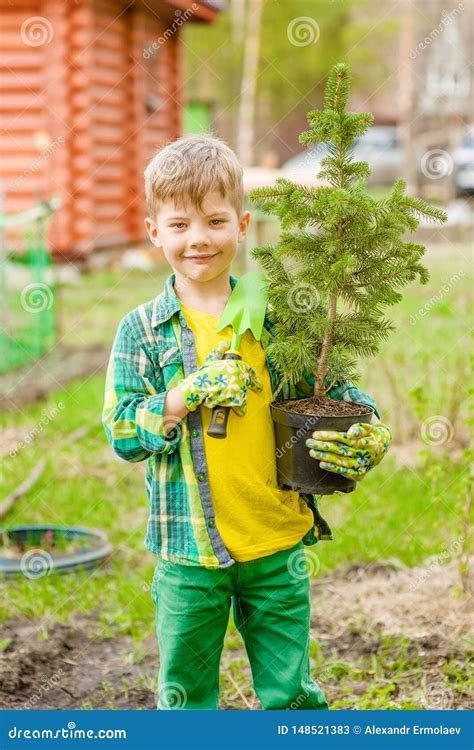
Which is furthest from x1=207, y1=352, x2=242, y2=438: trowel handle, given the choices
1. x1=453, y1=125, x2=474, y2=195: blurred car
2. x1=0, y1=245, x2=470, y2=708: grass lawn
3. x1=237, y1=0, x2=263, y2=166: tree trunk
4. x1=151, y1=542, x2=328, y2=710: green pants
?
x1=237, y1=0, x2=263, y2=166: tree trunk

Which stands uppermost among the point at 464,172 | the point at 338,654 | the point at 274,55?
the point at 274,55

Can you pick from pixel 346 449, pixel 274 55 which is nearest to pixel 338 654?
pixel 346 449

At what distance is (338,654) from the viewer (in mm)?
3412

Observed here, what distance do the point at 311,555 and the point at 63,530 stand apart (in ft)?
3.92

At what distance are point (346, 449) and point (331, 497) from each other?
2.55 metres

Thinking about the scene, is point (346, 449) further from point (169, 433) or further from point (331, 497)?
point (331, 497)

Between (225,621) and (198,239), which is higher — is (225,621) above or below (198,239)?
below

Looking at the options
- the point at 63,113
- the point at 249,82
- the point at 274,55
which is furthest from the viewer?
the point at 274,55

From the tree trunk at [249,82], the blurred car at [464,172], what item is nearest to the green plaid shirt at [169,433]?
the blurred car at [464,172]

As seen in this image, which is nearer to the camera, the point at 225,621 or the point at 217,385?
the point at 217,385

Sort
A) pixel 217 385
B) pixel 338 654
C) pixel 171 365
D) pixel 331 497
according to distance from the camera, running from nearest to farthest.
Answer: pixel 217 385 < pixel 171 365 < pixel 338 654 < pixel 331 497

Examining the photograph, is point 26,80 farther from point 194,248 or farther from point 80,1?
point 194,248

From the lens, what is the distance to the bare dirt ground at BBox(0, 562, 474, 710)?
10.3ft

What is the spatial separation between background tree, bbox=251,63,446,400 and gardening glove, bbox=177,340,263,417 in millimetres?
137
